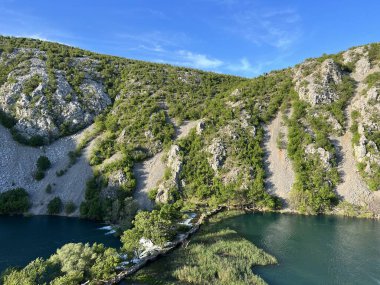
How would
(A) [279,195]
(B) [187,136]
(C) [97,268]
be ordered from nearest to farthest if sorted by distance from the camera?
(C) [97,268] < (A) [279,195] < (B) [187,136]

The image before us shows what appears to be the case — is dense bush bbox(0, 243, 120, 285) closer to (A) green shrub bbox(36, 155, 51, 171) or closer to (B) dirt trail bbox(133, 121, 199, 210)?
(B) dirt trail bbox(133, 121, 199, 210)

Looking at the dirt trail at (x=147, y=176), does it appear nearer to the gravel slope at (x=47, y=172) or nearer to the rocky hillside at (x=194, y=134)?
the rocky hillside at (x=194, y=134)

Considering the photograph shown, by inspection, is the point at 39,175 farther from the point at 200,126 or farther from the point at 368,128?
the point at 368,128

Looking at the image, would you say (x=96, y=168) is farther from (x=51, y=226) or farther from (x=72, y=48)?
(x=72, y=48)

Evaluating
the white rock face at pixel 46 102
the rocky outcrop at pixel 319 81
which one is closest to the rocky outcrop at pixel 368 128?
the rocky outcrop at pixel 319 81


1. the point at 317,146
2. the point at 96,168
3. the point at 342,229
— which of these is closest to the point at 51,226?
the point at 96,168

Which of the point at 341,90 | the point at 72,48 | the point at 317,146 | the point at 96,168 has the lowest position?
the point at 96,168

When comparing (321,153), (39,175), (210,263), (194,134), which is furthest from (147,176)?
(321,153)
